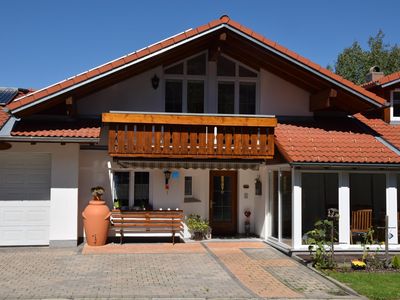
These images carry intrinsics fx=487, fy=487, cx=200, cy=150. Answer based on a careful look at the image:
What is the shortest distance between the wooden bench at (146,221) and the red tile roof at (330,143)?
175 inches

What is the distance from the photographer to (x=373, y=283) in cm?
1186

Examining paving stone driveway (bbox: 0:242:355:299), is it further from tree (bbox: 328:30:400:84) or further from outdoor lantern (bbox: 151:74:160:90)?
tree (bbox: 328:30:400:84)

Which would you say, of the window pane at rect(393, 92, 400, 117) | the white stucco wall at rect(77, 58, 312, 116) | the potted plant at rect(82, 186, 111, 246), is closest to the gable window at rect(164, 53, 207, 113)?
the white stucco wall at rect(77, 58, 312, 116)

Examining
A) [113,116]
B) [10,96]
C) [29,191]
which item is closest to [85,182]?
[29,191]

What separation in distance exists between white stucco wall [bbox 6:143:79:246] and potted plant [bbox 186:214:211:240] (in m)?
4.17

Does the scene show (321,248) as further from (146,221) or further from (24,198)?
(24,198)

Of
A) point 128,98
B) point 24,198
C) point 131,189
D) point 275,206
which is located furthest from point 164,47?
point 24,198

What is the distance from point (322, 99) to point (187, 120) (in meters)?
5.37

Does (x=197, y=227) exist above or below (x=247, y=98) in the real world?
below

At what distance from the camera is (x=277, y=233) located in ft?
56.5

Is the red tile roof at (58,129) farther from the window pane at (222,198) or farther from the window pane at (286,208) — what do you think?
the window pane at (286,208)

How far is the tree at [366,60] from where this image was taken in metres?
52.0

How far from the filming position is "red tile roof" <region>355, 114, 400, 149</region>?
1819 cm

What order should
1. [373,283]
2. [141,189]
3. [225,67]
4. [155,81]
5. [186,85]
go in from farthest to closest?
1. [225,67]
2. [186,85]
3. [155,81]
4. [141,189]
5. [373,283]
